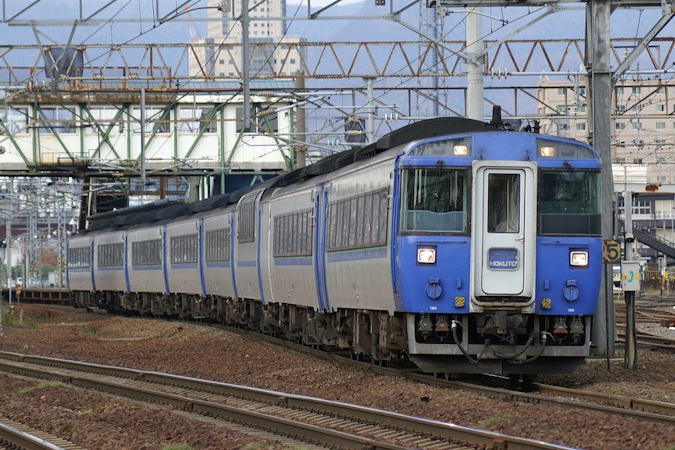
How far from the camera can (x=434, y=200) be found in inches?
559

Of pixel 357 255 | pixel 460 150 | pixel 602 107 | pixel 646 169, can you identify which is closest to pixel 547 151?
pixel 460 150

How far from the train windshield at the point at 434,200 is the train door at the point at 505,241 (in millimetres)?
168

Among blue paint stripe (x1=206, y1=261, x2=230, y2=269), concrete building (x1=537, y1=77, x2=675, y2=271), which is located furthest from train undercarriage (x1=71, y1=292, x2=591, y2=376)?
concrete building (x1=537, y1=77, x2=675, y2=271)

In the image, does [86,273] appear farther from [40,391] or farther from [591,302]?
[591,302]

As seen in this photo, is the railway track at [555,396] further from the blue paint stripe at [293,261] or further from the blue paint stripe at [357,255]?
the blue paint stripe at [293,261]

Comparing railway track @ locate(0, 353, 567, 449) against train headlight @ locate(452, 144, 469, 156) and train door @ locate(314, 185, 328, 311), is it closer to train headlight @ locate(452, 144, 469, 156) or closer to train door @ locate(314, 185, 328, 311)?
train door @ locate(314, 185, 328, 311)

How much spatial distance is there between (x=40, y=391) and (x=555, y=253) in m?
6.58

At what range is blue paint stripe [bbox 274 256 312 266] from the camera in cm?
2016

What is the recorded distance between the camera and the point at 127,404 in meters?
13.9

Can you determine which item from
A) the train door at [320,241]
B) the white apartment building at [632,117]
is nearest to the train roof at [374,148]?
the train door at [320,241]

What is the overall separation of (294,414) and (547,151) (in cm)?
435

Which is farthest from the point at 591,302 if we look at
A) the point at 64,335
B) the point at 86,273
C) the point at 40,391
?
the point at 86,273

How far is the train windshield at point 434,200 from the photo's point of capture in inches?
557

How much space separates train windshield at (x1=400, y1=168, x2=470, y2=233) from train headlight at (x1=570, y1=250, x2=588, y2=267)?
52.1 inches
